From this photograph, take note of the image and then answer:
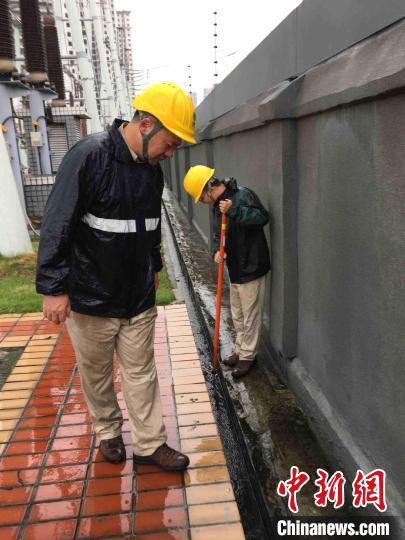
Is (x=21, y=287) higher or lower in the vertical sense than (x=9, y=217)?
lower

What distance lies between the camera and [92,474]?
9.50 ft

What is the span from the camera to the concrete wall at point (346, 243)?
225cm

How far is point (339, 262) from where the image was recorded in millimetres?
2920

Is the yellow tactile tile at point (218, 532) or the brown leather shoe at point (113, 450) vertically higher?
the brown leather shoe at point (113, 450)

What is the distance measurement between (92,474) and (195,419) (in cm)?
81

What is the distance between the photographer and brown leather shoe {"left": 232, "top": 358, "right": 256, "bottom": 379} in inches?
169

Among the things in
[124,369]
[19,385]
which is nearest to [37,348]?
[19,385]

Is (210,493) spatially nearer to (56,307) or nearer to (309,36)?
(56,307)

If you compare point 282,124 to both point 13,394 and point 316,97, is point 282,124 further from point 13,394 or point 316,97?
point 13,394

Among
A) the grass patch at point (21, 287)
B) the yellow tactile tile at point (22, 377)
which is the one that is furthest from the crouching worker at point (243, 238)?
the grass patch at point (21, 287)

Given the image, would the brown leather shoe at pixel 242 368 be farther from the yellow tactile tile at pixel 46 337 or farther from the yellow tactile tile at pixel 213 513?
the yellow tactile tile at pixel 46 337

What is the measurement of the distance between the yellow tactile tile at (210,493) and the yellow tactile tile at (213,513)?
0.04 metres

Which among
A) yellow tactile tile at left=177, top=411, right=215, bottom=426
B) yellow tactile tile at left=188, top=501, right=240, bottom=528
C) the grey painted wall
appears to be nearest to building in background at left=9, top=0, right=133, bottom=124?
the grey painted wall

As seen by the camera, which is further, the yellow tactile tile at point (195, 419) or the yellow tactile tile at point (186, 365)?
the yellow tactile tile at point (186, 365)
